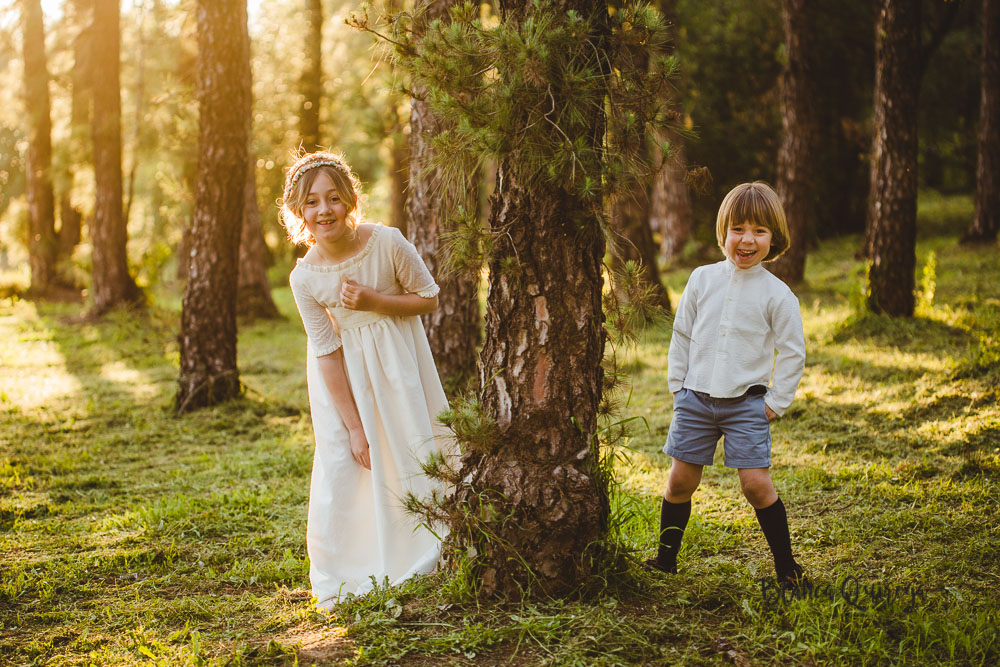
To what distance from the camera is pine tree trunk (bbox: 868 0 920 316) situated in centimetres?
791

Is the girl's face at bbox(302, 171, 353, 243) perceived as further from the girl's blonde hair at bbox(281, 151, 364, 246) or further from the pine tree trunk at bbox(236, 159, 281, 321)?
the pine tree trunk at bbox(236, 159, 281, 321)

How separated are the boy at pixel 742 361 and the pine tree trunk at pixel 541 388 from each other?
18.4 inches

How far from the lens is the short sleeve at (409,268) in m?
3.57

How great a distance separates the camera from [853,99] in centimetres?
1745

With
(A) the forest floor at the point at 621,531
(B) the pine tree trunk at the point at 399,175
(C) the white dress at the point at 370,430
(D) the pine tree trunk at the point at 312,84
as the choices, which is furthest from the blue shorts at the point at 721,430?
(D) the pine tree trunk at the point at 312,84

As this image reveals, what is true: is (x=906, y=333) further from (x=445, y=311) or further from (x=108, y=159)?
(x=108, y=159)

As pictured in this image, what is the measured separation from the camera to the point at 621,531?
12.0ft

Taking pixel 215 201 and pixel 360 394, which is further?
pixel 215 201

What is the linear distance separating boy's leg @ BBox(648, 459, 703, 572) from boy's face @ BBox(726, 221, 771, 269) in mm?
892

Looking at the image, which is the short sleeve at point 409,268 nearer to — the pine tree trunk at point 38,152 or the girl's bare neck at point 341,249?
the girl's bare neck at point 341,249

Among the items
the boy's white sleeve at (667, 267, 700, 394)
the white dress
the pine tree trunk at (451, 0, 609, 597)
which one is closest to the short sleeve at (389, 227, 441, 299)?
the white dress

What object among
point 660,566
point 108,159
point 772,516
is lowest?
point 660,566

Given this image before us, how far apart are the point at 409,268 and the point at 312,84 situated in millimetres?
12398

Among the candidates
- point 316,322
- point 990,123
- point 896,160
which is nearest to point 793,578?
point 316,322
